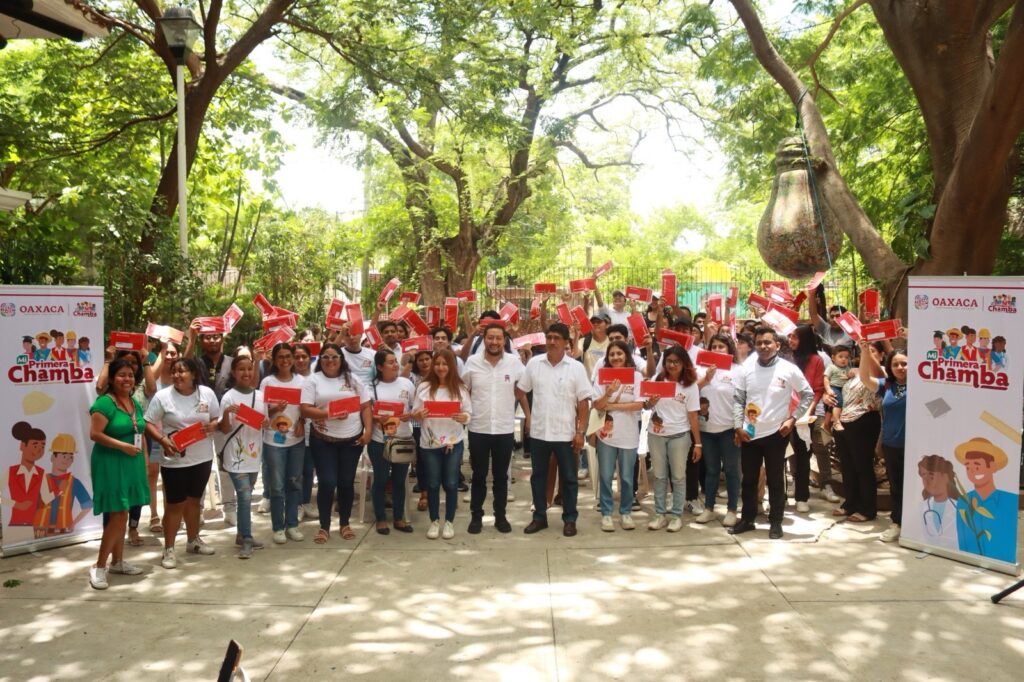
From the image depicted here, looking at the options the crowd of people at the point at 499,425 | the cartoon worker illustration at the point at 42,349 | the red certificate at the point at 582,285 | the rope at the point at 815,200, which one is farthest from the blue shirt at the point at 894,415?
the cartoon worker illustration at the point at 42,349

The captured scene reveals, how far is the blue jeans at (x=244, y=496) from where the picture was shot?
22.1 feet

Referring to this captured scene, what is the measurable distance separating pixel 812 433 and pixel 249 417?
564 cm

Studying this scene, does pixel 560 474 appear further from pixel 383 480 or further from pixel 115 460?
pixel 115 460

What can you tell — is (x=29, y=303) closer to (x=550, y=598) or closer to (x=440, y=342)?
(x=440, y=342)

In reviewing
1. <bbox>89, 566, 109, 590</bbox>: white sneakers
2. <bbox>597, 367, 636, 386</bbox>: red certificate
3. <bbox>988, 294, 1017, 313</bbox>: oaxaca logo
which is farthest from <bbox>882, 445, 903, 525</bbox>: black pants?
<bbox>89, 566, 109, 590</bbox>: white sneakers

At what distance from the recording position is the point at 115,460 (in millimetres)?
6023

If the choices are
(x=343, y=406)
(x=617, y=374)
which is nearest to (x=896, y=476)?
(x=617, y=374)

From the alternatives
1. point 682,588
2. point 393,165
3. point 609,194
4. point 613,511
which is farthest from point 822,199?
point 609,194

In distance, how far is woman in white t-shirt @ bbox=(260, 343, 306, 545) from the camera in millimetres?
6918

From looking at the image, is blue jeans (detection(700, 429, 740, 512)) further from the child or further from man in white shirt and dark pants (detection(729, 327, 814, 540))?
the child

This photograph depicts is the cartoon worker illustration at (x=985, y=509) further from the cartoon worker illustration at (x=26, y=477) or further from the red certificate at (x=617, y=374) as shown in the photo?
the cartoon worker illustration at (x=26, y=477)

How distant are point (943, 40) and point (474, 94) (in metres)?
7.50

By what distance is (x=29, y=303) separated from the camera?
273 inches

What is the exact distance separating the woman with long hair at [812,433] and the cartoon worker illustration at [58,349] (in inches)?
262
